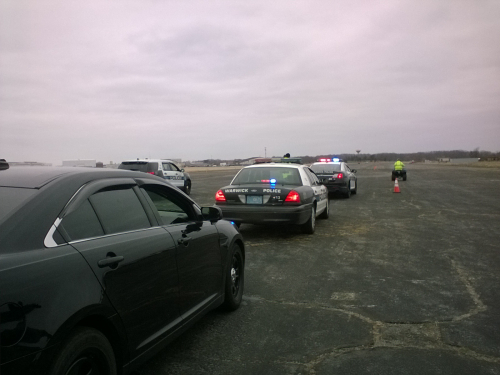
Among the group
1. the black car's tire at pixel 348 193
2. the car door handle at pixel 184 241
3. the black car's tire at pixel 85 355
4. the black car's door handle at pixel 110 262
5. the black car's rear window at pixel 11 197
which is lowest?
the black car's tire at pixel 348 193

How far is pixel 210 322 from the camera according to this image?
481cm

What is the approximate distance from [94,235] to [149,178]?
1.01 meters

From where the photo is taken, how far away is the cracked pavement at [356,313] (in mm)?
3852

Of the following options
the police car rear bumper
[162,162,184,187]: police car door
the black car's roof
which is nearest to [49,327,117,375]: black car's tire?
the black car's roof

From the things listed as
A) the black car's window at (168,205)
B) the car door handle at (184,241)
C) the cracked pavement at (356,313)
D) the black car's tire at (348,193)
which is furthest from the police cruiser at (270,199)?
the black car's tire at (348,193)

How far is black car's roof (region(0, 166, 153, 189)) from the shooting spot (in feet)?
9.82

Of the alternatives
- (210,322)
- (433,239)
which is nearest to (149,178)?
(210,322)

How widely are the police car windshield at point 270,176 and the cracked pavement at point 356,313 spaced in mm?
1256

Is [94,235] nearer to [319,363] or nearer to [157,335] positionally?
[157,335]

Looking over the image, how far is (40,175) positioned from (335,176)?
16361 mm

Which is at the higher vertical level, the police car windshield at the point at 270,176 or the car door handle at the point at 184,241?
the police car windshield at the point at 270,176

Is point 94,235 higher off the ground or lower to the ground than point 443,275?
higher

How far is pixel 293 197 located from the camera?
9.38m

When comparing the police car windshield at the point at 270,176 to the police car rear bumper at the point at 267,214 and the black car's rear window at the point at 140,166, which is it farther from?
the black car's rear window at the point at 140,166
